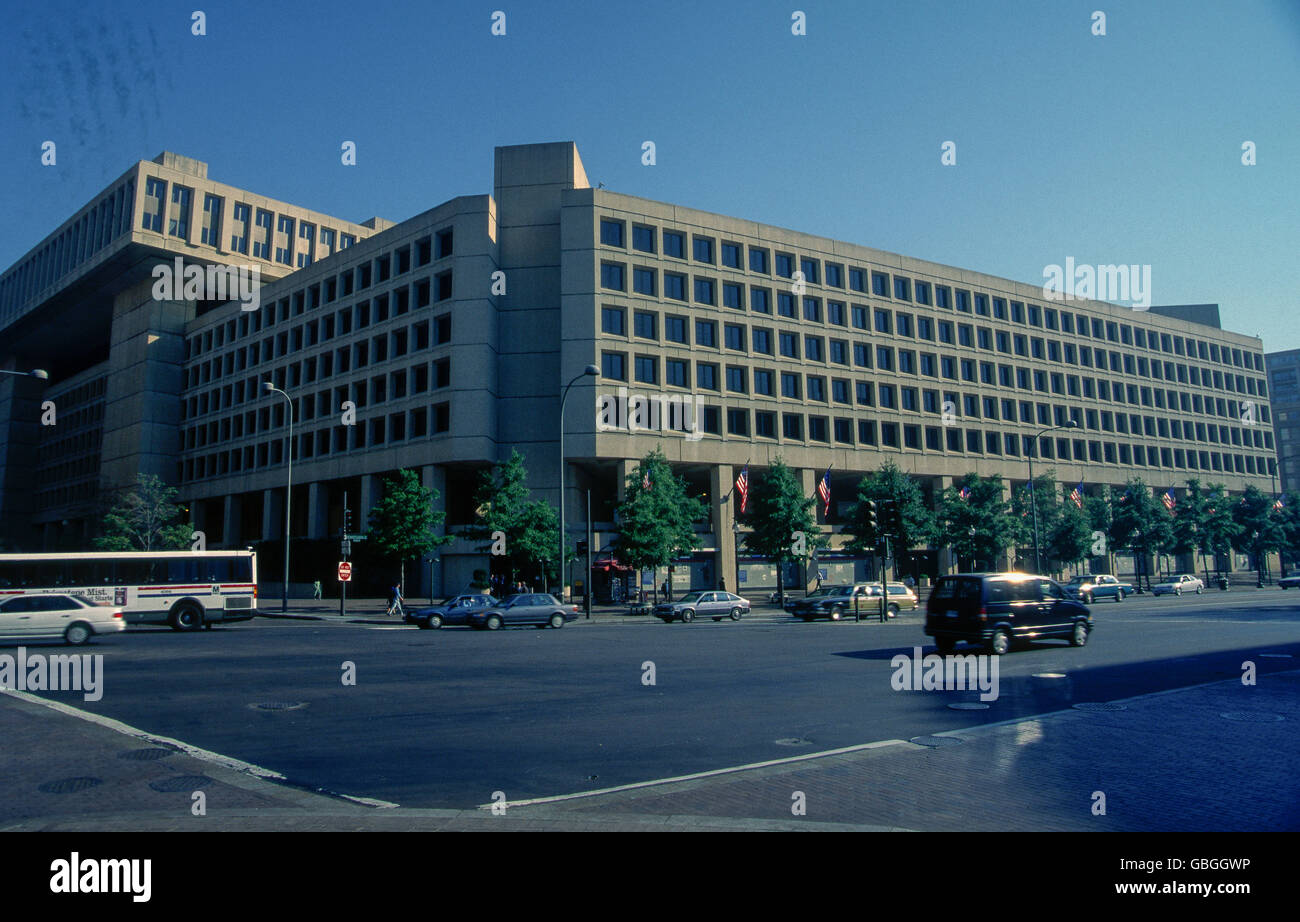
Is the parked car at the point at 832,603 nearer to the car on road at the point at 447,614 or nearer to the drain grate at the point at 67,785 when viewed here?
the car on road at the point at 447,614

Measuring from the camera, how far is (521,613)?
2848cm

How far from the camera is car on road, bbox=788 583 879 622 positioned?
32344 mm

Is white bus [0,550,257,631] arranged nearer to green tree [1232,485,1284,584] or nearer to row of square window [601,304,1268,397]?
row of square window [601,304,1268,397]

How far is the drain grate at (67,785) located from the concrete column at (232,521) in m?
61.7

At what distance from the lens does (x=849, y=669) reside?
14.9 metres

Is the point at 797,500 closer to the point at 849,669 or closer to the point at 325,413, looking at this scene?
the point at 849,669

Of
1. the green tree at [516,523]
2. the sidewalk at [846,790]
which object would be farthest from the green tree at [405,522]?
the sidewalk at [846,790]

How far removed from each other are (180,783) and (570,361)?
41.4 m

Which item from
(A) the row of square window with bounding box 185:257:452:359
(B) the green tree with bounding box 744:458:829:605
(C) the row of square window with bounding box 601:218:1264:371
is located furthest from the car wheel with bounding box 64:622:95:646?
(C) the row of square window with bounding box 601:218:1264:371

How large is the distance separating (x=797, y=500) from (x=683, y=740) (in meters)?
37.7

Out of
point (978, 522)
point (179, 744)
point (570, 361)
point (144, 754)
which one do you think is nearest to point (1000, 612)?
point (179, 744)

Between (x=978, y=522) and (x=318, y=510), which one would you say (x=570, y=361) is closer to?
(x=318, y=510)

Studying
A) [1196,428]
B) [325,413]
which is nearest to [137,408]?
[325,413]

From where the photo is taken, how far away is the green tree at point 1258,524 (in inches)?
2527
